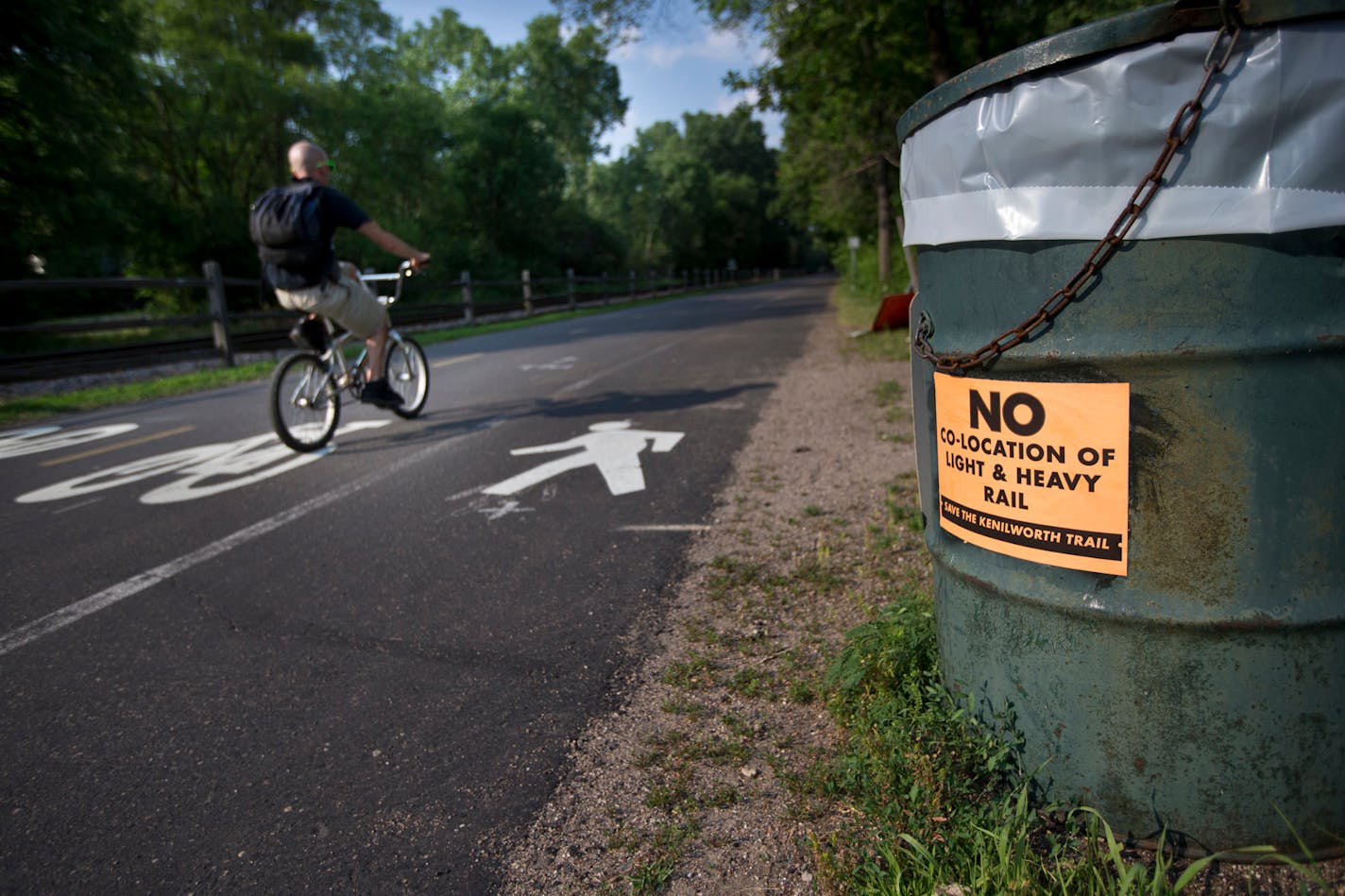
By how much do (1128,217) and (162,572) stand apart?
404 centimetres

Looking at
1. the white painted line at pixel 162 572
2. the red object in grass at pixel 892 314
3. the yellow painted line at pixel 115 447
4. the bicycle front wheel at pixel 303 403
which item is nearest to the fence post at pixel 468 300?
the red object in grass at pixel 892 314

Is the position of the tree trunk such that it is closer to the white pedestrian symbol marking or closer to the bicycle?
the white pedestrian symbol marking

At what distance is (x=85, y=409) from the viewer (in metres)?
9.05

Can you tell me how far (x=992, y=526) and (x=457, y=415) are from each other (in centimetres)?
620

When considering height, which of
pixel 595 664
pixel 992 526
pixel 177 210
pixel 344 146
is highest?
pixel 344 146

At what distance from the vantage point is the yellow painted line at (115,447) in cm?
620

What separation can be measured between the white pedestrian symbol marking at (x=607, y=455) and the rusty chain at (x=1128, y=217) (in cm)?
322

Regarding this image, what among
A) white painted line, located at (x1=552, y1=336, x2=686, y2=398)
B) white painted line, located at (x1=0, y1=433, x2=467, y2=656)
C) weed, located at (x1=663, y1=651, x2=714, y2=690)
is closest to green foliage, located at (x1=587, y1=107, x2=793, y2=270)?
white painted line, located at (x1=552, y1=336, x2=686, y2=398)

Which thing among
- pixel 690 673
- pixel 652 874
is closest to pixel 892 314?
pixel 690 673

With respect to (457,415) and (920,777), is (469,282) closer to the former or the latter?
(457,415)

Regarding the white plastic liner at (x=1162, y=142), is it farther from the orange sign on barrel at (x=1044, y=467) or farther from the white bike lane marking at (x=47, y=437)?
the white bike lane marking at (x=47, y=437)

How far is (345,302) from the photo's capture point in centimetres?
601

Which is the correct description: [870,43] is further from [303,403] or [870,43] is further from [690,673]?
[690,673]

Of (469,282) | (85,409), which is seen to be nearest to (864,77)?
(469,282)
